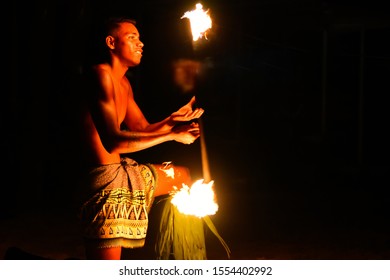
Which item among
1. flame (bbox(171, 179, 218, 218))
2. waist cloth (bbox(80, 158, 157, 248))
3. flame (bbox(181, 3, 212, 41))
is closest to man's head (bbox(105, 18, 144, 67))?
flame (bbox(181, 3, 212, 41))

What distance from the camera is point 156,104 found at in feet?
14.1

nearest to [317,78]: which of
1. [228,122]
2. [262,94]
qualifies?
[262,94]

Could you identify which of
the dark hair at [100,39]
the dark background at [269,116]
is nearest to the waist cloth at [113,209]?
the dark hair at [100,39]

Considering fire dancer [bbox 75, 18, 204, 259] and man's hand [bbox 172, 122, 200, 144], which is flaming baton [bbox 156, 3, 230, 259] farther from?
fire dancer [bbox 75, 18, 204, 259]

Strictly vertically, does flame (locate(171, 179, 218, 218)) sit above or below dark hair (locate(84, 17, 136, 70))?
below

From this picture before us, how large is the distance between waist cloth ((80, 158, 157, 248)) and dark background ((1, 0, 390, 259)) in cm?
325

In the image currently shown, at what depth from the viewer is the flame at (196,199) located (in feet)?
13.1

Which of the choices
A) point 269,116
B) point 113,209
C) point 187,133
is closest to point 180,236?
point 113,209

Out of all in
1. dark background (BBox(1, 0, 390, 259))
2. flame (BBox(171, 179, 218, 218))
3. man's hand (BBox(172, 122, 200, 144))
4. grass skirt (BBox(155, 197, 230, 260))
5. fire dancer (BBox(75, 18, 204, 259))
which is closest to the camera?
fire dancer (BBox(75, 18, 204, 259))

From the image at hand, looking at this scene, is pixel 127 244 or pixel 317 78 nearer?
pixel 127 244

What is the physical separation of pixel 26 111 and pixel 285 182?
4.68 metres

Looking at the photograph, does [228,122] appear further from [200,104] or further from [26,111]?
[200,104]

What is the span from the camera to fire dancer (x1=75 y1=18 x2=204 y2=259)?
378 centimetres

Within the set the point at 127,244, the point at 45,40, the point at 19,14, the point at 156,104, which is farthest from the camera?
the point at 19,14
